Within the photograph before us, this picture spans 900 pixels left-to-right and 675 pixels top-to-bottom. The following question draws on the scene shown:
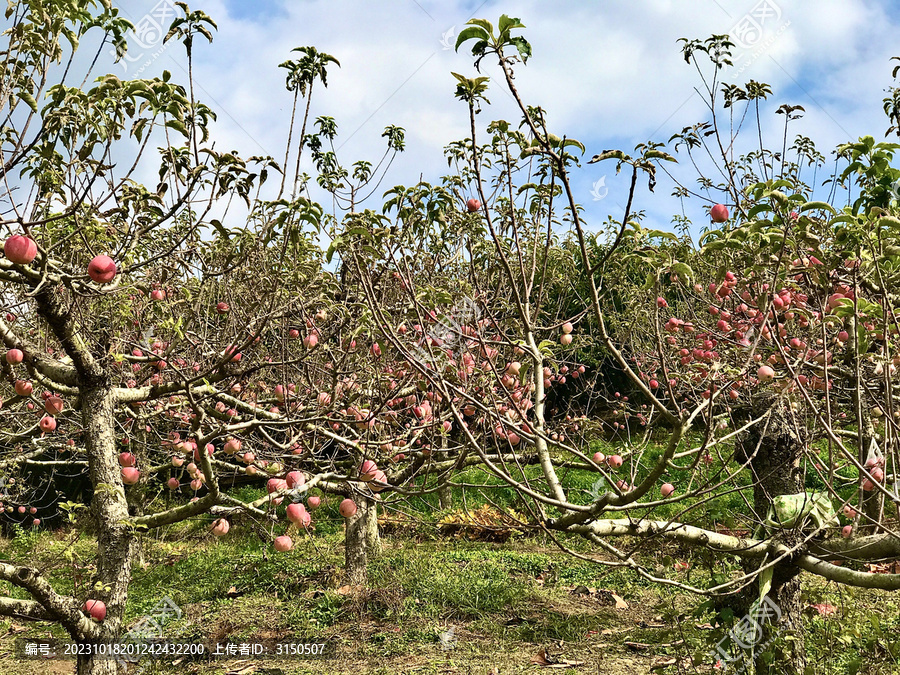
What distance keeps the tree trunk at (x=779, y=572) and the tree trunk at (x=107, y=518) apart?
10.2ft

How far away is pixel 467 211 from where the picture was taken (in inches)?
155

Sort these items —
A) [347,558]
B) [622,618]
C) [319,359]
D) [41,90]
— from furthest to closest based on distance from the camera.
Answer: [347,558]
[622,618]
[319,359]
[41,90]

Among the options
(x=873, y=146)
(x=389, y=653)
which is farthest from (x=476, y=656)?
(x=873, y=146)

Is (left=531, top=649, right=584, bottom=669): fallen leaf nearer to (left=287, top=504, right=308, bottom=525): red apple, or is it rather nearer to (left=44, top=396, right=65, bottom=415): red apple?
(left=287, top=504, right=308, bottom=525): red apple

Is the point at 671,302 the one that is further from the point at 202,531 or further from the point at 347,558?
the point at 202,531

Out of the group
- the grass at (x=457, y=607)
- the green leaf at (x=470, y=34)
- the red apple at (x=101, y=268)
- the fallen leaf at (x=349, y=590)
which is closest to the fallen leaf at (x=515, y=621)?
the grass at (x=457, y=607)

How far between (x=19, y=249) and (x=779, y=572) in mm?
3545

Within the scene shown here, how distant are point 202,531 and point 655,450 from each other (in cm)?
694

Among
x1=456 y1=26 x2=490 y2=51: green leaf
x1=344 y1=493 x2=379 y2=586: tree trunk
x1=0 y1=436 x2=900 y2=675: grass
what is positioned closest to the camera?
x1=456 y1=26 x2=490 y2=51: green leaf

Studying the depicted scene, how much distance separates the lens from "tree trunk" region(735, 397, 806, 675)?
10.4ft

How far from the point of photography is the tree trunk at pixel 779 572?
10.4 feet

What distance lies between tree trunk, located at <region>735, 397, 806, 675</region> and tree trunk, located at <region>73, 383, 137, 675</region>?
3.11 metres

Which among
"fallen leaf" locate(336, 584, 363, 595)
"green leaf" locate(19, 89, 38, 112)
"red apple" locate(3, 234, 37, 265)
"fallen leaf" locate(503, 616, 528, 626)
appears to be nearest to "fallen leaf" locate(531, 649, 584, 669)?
"fallen leaf" locate(503, 616, 528, 626)

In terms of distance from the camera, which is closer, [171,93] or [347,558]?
[171,93]
